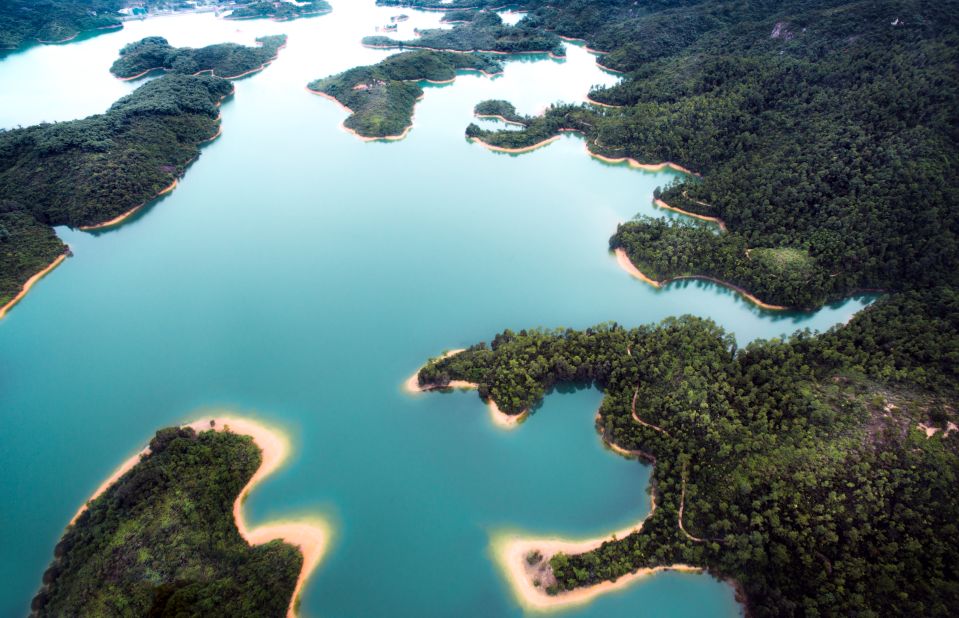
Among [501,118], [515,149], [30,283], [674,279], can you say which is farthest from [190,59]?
[674,279]

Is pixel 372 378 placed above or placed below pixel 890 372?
below

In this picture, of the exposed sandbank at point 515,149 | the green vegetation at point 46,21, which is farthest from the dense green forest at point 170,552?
the green vegetation at point 46,21

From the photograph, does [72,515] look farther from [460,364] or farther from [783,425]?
[783,425]

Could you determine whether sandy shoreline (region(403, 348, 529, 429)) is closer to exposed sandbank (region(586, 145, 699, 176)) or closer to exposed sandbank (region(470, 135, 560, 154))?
exposed sandbank (region(470, 135, 560, 154))

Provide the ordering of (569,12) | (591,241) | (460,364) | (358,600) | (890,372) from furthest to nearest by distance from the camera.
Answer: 1. (569,12)
2. (591,241)
3. (460,364)
4. (890,372)
5. (358,600)

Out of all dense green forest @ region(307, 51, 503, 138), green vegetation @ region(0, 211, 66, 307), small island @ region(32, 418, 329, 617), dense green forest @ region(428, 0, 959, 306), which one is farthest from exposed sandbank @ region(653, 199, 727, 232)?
green vegetation @ region(0, 211, 66, 307)

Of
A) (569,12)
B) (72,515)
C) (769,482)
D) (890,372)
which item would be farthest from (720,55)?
(72,515)

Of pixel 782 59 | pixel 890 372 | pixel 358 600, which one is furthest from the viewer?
pixel 782 59
